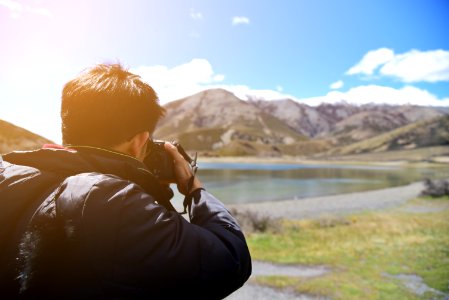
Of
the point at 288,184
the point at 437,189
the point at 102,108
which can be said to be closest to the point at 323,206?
the point at 437,189

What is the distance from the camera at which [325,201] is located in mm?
36625

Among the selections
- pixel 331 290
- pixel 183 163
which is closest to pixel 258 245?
pixel 331 290

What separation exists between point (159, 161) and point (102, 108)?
442 millimetres

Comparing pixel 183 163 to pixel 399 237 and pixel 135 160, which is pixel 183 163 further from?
pixel 399 237

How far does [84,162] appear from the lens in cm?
149

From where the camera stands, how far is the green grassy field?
10.0m

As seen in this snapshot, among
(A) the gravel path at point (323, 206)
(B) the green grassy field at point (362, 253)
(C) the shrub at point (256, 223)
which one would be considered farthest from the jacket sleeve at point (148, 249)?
(A) the gravel path at point (323, 206)

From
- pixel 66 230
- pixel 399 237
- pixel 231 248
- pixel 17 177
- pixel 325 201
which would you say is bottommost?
pixel 325 201

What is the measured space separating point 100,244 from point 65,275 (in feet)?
0.61

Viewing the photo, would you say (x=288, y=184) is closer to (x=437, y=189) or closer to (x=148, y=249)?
(x=437, y=189)

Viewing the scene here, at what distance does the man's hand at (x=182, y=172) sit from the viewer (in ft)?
6.16

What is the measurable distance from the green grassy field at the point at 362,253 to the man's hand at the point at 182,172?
8919mm

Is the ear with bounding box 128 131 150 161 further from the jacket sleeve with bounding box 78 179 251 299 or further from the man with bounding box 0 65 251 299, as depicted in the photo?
the jacket sleeve with bounding box 78 179 251 299

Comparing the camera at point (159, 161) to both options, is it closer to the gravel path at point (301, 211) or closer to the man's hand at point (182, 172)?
the man's hand at point (182, 172)
